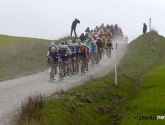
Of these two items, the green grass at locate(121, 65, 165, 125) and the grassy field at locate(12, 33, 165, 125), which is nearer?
the grassy field at locate(12, 33, 165, 125)

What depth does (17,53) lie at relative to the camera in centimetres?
3719

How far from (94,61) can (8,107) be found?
60.6 feet

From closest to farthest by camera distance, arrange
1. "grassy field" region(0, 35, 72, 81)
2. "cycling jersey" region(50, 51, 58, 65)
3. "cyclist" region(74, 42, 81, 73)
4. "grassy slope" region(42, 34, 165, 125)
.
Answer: "grassy slope" region(42, 34, 165, 125), "cycling jersey" region(50, 51, 58, 65), "cyclist" region(74, 42, 81, 73), "grassy field" region(0, 35, 72, 81)

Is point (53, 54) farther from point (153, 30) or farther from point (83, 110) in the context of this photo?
point (153, 30)

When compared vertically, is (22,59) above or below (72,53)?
below

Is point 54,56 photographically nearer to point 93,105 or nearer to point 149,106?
point 93,105

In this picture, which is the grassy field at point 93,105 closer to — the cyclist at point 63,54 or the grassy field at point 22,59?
the cyclist at point 63,54

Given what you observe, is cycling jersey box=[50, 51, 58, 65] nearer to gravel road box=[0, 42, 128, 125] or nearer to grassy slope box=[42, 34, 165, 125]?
gravel road box=[0, 42, 128, 125]

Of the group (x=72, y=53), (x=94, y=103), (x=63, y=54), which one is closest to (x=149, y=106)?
(x=94, y=103)

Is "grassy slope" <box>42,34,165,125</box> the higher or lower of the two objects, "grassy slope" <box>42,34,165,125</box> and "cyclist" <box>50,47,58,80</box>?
the lower

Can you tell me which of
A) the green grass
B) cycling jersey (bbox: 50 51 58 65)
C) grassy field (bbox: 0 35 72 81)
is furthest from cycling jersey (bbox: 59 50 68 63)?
grassy field (bbox: 0 35 72 81)

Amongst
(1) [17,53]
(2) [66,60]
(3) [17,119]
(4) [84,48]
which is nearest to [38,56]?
(1) [17,53]

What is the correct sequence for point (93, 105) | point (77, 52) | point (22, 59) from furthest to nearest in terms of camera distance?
point (22, 59), point (77, 52), point (93, 105)

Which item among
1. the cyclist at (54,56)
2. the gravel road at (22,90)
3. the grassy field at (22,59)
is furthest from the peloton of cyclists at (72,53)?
the grassy field at (22,59)
